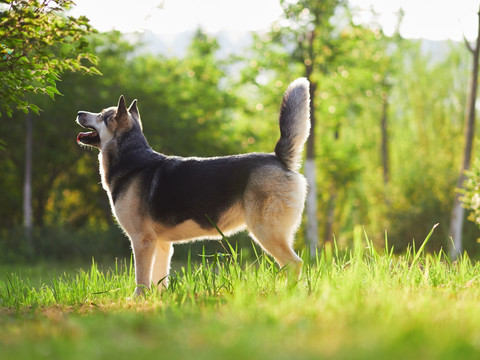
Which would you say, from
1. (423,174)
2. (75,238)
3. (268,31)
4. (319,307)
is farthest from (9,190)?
(319,307)

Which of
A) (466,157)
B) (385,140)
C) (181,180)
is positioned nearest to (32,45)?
(181,180)

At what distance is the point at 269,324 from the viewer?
360cm

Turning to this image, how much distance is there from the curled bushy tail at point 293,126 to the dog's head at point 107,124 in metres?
1.95

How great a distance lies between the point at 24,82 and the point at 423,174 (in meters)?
14.8

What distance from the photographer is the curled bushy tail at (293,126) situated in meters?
6.04

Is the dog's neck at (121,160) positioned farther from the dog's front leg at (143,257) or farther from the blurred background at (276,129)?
the blurred background at (276,129)

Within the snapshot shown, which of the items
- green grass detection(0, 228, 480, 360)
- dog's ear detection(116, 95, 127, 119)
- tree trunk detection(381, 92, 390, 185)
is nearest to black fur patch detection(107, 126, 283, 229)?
dog's ear detection(116, 95, 127, 119)

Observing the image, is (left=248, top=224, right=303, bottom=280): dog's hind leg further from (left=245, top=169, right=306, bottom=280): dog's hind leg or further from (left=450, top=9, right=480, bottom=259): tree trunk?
(left=450, top=9, right=480, bottom=259): tree trunk

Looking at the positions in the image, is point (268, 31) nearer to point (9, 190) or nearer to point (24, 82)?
point (9, 190)

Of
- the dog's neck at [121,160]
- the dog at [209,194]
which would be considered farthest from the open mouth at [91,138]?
the dog at [209,194]

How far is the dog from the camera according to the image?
5.87m

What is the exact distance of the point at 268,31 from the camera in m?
21.6

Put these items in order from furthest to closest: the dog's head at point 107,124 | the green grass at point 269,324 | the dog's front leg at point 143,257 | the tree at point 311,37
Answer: the tree at point 311,37, the dog's head at point 107,124, the dog's front leg at point 143,257, the green grass at point 269,324

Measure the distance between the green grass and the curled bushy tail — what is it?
1.19 metres
